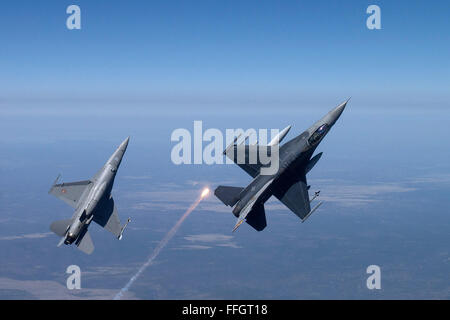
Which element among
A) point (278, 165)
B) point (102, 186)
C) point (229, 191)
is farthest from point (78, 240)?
point (278, 165)

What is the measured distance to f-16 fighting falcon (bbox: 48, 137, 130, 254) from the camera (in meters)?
42.8

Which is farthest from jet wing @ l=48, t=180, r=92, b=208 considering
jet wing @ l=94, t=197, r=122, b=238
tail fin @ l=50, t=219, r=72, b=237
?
tail fin @ l=50, t=219, r=72, b=237

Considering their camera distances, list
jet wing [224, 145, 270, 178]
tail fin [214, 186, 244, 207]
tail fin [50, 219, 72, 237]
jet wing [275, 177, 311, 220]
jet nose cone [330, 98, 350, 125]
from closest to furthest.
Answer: tail fin [214, 186, 244, 207]
tail fin [50, 219, 72, 237]
jet wing [275, 177, 311, 220]
jet wing [224, 145, 270, 178]
jet nose cone [330, 98, 350, 125]

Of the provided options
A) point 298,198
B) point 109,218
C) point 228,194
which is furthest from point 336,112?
point 109,218

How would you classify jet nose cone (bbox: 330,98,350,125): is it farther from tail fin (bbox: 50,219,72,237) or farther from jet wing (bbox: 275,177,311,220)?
tail fin (bbox: 50,219,72,237)

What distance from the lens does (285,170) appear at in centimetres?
4225

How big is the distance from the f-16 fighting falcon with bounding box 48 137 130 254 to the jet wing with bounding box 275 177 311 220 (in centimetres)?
1754

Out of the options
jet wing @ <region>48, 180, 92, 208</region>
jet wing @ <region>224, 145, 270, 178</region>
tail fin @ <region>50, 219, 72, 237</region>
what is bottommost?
tail fin @ <region>50, 219, 72, 237</region>

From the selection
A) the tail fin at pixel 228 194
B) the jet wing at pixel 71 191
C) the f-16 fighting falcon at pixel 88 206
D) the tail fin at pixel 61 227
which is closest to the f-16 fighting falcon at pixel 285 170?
the tail fin at pixel 228 194
